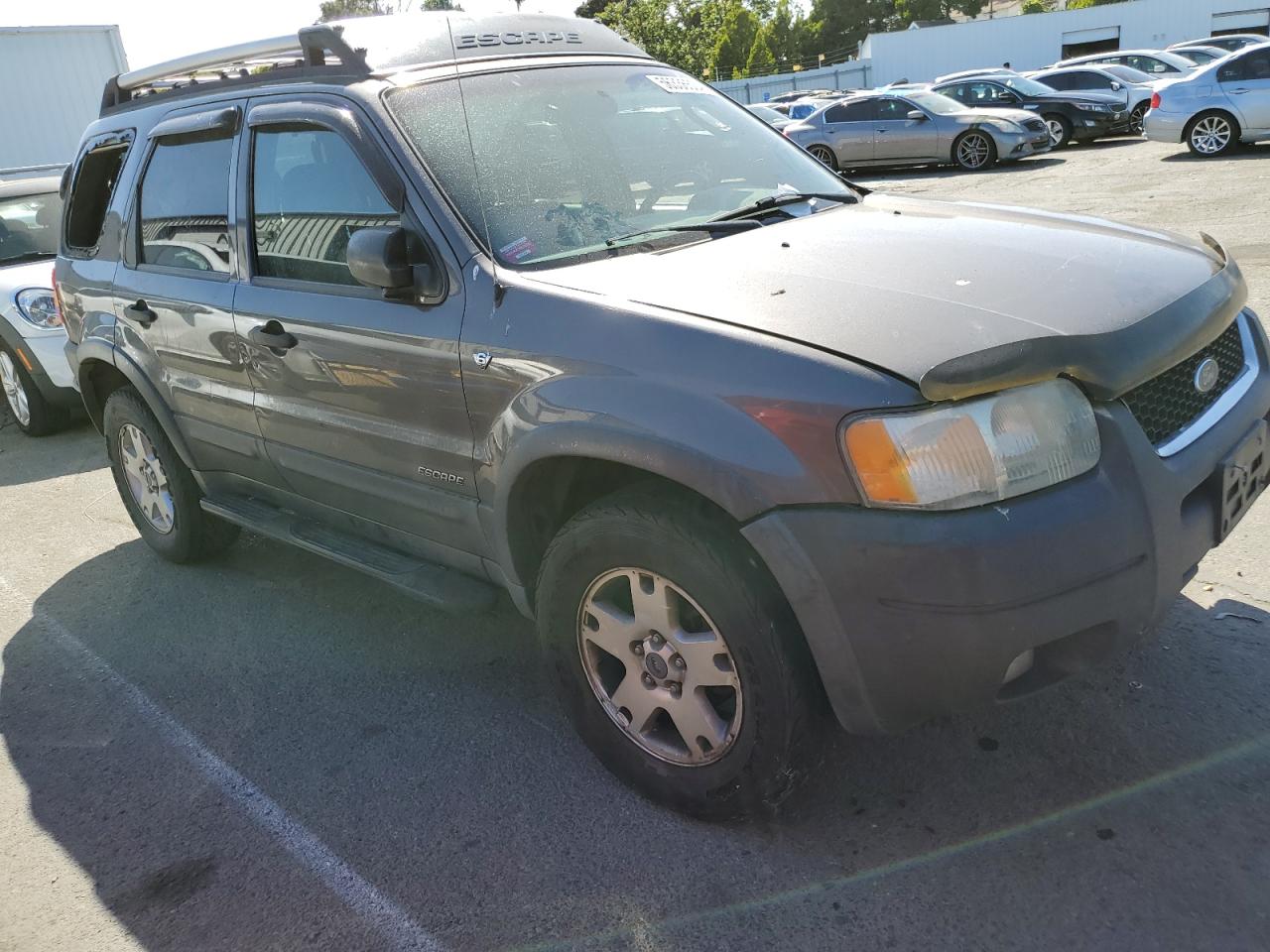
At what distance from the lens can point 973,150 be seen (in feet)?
57.7

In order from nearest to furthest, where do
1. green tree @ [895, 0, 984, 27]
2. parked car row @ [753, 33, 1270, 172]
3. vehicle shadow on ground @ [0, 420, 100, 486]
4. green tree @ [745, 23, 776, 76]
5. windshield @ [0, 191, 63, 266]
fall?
1. vehicle shadow on ground @ [0, 420, 100, 486]
2. windshield @ [0, 191, 63, 266]
3. parked car row @ [753, 33, 1270, 172]
4. green tree @ [745, 23, 776, 76]
5. green tree @ [895, 0, 984, 27]

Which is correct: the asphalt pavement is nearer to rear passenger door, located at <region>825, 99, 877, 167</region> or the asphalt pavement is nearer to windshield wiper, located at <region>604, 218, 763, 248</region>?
windshield wiper, located at <region>604, 218, 763, 248</region>

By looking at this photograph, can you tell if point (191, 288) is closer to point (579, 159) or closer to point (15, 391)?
point (579, 159)

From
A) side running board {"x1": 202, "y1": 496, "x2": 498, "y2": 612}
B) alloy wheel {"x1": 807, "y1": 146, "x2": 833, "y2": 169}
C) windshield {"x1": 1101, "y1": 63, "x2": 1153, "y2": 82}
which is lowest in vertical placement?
alloy wheel {"x1": 807, "y1": 146, "x2": 833, "y2": 169}

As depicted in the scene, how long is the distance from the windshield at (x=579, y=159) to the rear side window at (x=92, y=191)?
84.8 inches

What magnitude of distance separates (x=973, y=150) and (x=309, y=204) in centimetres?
1609

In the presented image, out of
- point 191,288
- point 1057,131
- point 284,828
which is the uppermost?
point 191,288

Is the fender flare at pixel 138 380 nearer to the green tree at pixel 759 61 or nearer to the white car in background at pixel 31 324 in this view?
the white car in background at pixel 31 324

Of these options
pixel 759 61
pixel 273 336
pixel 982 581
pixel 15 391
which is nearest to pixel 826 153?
pixel 15 391

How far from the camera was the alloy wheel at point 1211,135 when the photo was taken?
1520 centimetres

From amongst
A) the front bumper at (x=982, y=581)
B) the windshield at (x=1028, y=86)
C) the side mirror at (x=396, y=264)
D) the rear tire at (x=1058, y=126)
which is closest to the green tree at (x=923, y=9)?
the windshield at (x=1028, y=86)

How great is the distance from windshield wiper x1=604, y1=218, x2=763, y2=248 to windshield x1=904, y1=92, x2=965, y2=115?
53.0ft

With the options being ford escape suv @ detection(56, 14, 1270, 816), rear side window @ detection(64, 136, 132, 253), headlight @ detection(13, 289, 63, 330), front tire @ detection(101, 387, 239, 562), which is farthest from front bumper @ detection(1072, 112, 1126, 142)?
front tire @ detection(101, 387, 239, 562)

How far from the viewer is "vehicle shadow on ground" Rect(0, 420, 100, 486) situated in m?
6.91
